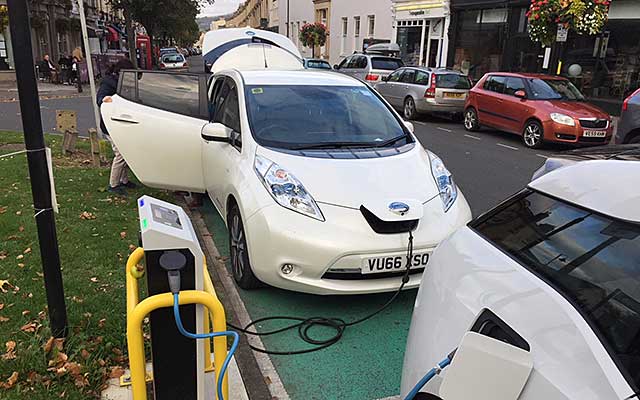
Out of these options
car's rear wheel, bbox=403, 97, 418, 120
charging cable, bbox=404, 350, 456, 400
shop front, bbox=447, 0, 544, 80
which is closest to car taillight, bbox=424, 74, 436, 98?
car's rear wheel, bbox=403, 97, 418, 120

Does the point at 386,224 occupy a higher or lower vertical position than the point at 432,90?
lower

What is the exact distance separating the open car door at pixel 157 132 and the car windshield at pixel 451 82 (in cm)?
1018

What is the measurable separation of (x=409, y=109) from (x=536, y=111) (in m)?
5.05

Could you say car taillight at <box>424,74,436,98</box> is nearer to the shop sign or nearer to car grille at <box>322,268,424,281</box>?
the shop sign

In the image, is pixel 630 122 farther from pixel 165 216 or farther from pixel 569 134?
pixel 165 216

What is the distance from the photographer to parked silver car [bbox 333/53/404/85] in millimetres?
18094

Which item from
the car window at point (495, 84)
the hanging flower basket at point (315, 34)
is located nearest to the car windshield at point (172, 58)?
the hanging flower basket at point (315, 34)

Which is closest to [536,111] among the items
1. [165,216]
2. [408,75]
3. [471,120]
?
[471,120]

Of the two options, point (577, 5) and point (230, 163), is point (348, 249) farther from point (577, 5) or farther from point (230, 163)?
point (577, 5)

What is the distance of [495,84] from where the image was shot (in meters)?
12.4

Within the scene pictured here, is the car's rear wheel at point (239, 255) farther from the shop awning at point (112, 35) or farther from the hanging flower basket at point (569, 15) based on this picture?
the shop awning at point (112, 35)

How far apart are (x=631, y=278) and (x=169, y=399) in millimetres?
1740

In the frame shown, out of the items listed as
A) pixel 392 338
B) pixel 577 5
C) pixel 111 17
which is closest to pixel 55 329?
pixel 392 338

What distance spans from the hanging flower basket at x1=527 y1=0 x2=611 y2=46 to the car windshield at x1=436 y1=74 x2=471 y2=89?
230 centimetres
